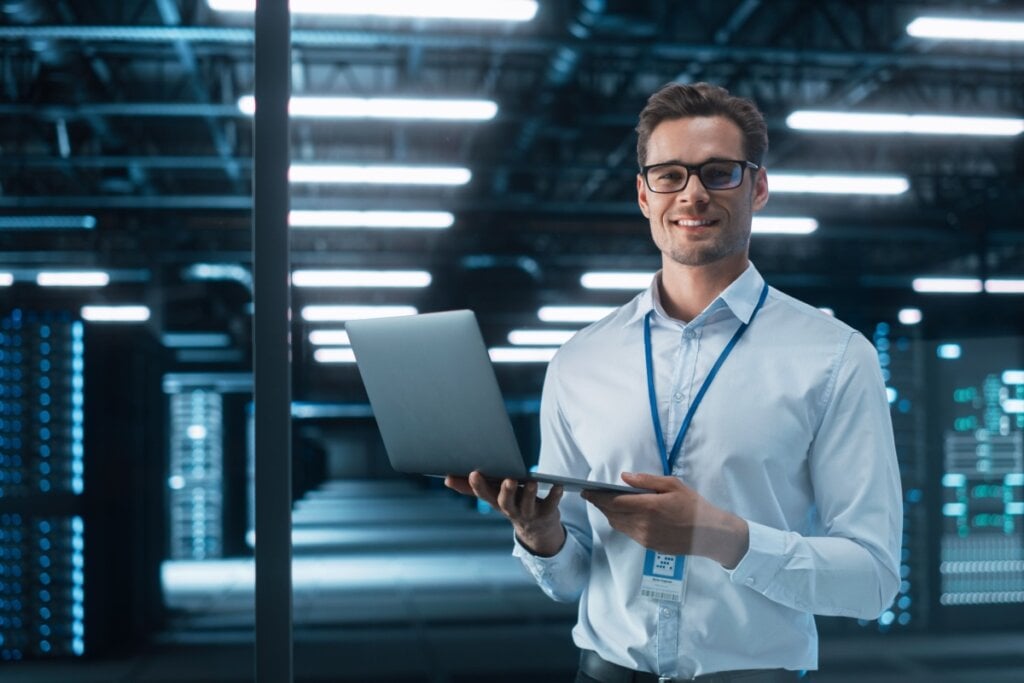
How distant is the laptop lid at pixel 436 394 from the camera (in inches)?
52.7

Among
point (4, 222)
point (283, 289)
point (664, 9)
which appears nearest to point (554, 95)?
point (664, 9)

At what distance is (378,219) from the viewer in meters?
14.3

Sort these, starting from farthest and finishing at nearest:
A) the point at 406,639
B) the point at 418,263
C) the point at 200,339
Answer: the point at 200,339 → the point at 418,263 → the point at 406,639

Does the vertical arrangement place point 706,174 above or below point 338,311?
below

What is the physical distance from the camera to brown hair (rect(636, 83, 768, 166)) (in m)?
1.48

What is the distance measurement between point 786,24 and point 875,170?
518cm

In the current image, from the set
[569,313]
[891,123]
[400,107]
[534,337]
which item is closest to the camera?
[400,107]

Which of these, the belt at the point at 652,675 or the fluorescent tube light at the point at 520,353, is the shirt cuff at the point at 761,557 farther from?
the fluorescent tube light at the point at 520,353

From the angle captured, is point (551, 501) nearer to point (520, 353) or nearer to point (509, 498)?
point (509, 498)

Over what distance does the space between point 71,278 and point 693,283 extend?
14.9m

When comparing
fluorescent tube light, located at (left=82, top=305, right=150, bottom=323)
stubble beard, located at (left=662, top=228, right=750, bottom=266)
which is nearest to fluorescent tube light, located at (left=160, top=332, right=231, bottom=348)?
fluorescent tube light, located at (left=82, top=305, right=150, bottom=323)

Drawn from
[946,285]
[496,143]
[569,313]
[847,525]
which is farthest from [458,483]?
[946,285]

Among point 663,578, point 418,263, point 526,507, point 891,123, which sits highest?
point 418,263

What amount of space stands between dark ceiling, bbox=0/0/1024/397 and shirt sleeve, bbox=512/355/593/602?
567 centimetres
